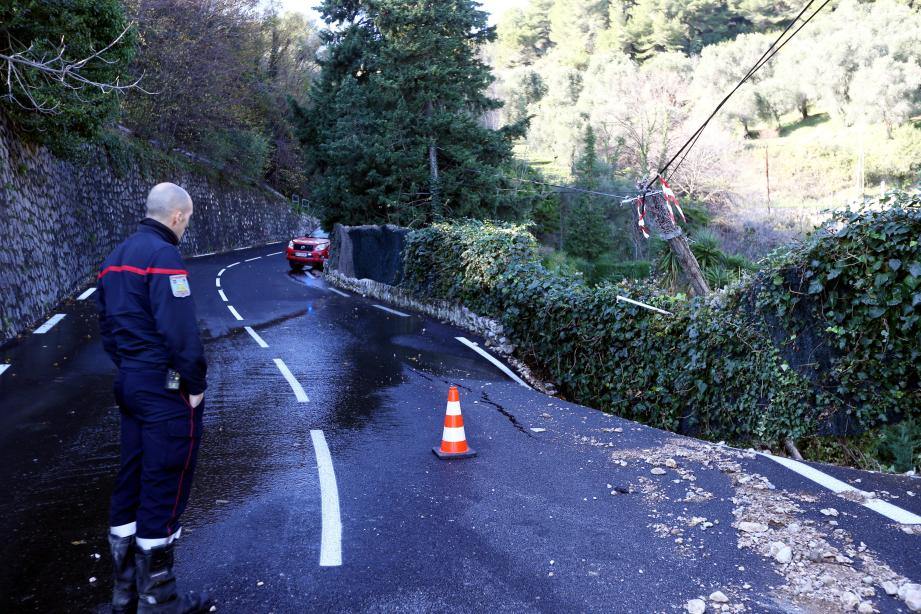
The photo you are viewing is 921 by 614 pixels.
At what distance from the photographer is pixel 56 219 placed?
19.6 metres

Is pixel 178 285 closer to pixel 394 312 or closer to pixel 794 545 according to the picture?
pixel 794 545

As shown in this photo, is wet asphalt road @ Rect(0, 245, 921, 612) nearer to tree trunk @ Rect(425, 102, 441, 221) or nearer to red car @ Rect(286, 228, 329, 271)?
tree trunk @ Rect(425, 102, 441, 221)

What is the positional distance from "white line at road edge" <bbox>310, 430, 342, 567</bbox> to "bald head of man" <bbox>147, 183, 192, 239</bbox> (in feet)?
7.33

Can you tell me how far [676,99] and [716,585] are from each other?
169ft

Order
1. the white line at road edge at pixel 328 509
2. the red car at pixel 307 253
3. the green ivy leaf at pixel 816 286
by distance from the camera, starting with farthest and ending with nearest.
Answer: the red car at pixel 307 253 < the green ivy leaf at pixel 816 286 < the white line at road edge at pixel 328 509

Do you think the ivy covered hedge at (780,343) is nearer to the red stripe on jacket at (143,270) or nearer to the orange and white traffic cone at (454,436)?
the orange and white traffic cone at (454,436)

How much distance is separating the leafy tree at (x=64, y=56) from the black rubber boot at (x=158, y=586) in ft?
36.8

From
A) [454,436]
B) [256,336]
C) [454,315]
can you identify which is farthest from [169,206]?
[454,315]

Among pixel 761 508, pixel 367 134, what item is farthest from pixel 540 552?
pixel 367 134

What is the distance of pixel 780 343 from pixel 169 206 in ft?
20.1

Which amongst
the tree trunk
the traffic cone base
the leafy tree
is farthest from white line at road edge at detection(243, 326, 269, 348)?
the tree trunk

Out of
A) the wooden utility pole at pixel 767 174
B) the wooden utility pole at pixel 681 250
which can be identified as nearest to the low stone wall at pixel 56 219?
the wooden utility pole at pixel 681 250

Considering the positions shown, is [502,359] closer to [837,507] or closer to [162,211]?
[837,507]

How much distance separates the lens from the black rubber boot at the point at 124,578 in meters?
3.95
